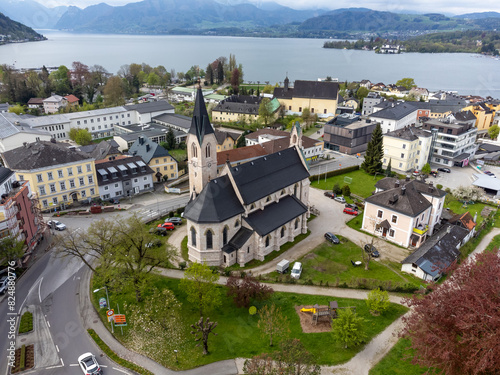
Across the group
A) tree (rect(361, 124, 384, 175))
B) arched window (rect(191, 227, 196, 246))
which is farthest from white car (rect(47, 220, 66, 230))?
tree (rect(361, 124, 384, 175))

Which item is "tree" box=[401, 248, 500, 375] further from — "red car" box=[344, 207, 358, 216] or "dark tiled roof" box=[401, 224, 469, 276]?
"red car" box=[344, 207, 358, 216]

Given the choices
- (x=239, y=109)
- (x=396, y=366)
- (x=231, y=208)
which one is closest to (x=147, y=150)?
(x=231, y=208)

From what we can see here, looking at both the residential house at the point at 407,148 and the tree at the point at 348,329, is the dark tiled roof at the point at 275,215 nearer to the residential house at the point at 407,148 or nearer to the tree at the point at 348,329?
the tree at the point at 348,329

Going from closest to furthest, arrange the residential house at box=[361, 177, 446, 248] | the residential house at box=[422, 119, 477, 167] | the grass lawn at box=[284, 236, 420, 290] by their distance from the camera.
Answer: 1. the grass lawn at box=[284, 236, 420, 290]
2. the residential house at box=[361, 177, 446, 248]
3. the residential house at box=[422, 119, 477, 167]

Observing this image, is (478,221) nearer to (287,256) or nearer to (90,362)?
(287,256)

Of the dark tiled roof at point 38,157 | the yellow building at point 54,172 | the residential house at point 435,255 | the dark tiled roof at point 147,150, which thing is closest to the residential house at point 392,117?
the residential house at point 435,255

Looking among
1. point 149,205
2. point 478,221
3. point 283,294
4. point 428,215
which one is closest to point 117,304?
point 283,294

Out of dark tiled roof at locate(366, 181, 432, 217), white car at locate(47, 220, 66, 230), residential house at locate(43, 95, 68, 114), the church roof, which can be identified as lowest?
white car at locate(47, 220, 66, 230)
